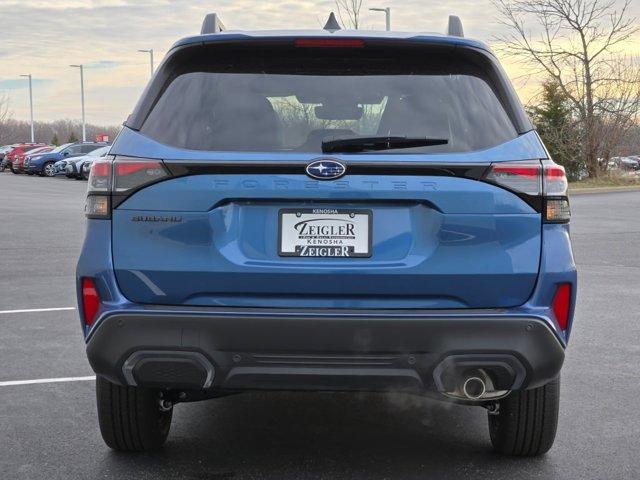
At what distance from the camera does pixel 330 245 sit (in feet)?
11.4

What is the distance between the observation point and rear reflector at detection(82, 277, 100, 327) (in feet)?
11.8

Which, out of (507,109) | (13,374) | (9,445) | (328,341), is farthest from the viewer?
(13,374)

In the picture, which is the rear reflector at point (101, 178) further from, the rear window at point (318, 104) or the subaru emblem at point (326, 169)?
the subaru emblem at point (326, 169)

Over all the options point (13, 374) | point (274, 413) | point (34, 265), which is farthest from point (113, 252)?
point (34, 265)

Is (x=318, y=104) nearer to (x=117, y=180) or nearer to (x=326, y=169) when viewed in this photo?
(x=326, y=169)

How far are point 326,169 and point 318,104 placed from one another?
308mm

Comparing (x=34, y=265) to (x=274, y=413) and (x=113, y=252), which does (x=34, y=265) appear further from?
(x=113, y=252)

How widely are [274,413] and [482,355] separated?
1796mm

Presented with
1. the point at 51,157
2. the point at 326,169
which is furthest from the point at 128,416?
the point at 51,157

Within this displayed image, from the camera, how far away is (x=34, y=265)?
11.6 metres

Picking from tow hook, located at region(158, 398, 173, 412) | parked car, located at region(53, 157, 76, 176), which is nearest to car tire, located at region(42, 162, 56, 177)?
parked car, located at region(53, 157, 76, 176)

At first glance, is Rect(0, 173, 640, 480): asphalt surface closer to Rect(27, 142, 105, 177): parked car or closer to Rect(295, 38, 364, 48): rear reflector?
Rect(295, 38, 364, 48): rear reflector

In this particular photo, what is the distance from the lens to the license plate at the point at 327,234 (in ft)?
11.4

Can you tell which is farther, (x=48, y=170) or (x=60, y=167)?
(x=48, y=170)
